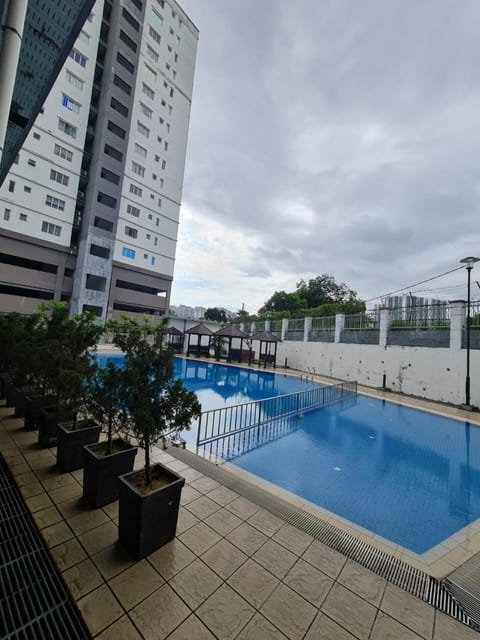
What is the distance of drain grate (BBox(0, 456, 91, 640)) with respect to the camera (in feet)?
5.04

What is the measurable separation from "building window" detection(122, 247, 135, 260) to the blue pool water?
21.2 meters

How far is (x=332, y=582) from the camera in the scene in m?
2.03

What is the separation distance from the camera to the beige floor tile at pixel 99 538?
2.17 meters

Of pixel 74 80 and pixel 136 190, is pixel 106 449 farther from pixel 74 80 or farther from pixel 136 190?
pixel 74 80

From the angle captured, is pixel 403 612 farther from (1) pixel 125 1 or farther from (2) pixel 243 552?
(1) pixel 125 1

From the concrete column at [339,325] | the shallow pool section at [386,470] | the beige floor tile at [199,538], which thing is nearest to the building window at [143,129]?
the concrete column at [339,325]

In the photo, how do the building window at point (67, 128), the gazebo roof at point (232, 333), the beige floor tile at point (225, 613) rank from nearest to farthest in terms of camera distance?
the beige floor tile at point (225, 613)
the gazebo roof at point (232, 333)
the building window at point (67, 128)

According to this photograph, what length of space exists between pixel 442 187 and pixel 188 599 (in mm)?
13758

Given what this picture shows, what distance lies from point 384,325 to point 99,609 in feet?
43.1

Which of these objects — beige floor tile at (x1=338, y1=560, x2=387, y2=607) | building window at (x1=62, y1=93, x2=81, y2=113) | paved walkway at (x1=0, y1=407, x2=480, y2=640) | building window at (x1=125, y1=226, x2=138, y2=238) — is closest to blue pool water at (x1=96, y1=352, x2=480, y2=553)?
beige floor tile at (x1=338, y1=560, x2=387, y2=607)

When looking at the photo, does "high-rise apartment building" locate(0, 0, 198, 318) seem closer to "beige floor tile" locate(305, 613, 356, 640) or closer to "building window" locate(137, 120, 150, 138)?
"building window" locate(137, 120, 150, 138)

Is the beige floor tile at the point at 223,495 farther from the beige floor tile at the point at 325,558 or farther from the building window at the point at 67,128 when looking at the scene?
the building window at the point at 67,128

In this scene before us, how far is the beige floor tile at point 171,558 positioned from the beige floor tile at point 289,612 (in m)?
0.67

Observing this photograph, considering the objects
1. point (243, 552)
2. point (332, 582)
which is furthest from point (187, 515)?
point (332, 582)
